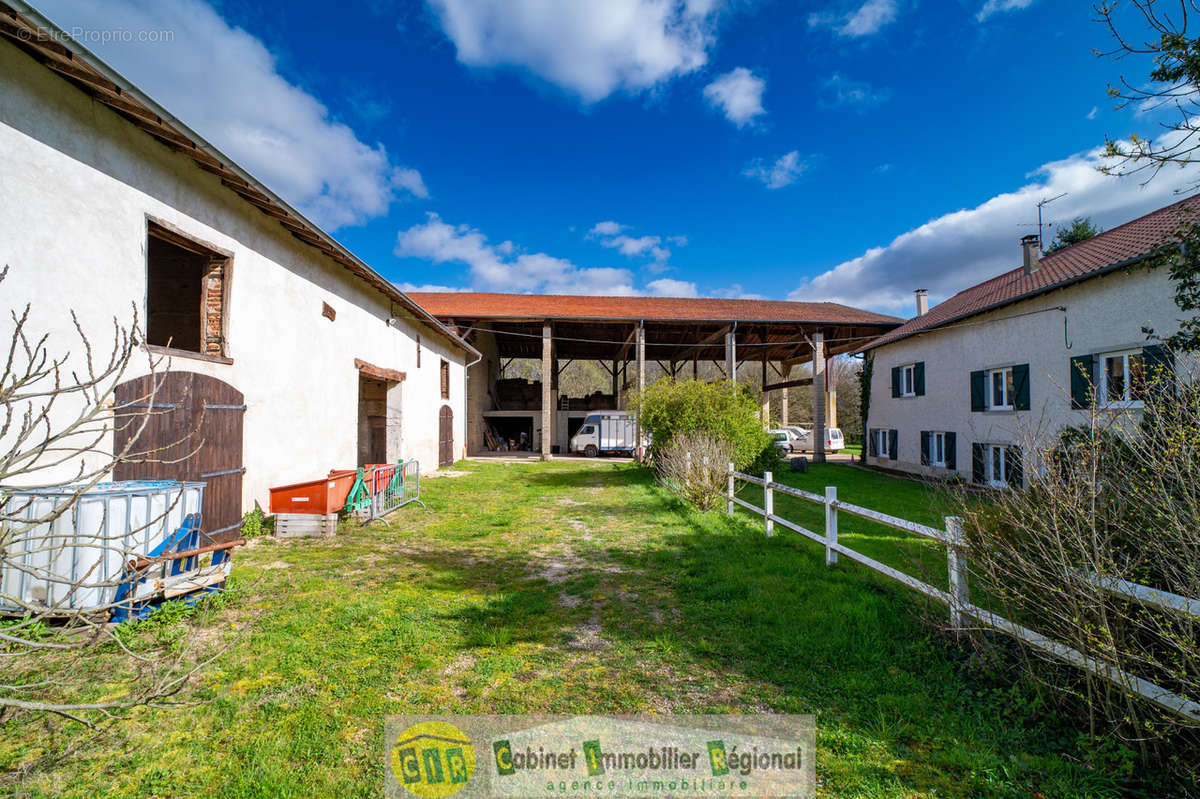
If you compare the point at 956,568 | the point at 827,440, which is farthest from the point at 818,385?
the point at 956,568

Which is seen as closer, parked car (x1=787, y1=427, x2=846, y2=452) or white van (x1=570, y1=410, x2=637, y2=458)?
white van (x1=570, y1=410, x2=637, y2=458)

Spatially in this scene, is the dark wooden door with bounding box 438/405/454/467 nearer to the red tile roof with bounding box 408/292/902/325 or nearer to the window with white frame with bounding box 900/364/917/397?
the red tile roof with bounding box 408/292/902/325

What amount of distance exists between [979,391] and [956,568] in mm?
12872

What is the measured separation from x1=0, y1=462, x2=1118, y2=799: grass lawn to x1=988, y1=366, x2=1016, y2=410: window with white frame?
9.49 meters

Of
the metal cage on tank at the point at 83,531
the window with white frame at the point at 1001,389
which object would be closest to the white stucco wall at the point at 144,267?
the metal cage on tank at the point at 83,531

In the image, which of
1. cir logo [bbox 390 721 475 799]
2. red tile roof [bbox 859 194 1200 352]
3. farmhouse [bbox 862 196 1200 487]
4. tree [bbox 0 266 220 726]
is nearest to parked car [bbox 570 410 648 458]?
farmhouse [bbox 862 196 1200 487]

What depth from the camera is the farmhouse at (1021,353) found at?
31.8 feet

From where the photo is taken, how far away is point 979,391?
551 inches

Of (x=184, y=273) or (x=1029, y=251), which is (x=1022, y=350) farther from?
(x=184, y=273)

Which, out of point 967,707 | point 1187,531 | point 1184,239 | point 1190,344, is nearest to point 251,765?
point 967,707

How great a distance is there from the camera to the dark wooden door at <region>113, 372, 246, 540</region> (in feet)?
18.1

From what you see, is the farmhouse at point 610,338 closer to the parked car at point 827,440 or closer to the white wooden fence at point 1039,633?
the parked car at point 827,440

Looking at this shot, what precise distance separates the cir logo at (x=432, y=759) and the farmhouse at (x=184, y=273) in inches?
95.2

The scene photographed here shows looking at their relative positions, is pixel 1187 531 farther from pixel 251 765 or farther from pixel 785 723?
pixel 251 765
